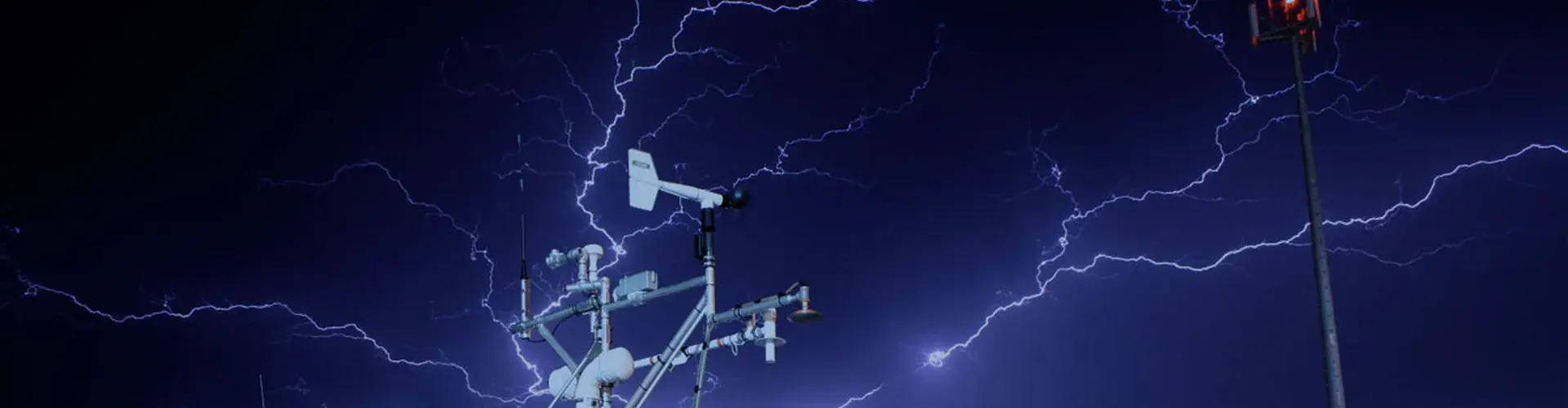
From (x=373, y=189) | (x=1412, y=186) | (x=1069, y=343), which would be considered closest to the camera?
(x=1412, y=186)

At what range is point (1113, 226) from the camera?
25.9 ft

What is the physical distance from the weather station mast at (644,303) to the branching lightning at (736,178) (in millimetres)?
2172

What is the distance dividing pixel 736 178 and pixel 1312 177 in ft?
14.0

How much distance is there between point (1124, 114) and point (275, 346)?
5.86 meters

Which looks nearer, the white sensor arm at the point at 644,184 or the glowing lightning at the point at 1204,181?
the white sensor arm at the point at 644,184

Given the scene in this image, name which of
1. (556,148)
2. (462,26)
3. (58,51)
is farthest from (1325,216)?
(58,51)

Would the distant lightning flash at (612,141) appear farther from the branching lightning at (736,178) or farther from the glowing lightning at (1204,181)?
the glowing lightning at (1204,181)

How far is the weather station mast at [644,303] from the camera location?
532cm

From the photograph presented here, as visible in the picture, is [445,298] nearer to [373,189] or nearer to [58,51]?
[373,189]

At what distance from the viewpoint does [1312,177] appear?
5832 millimetres

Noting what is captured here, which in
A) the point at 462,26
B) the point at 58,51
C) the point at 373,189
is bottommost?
the point at 373,189

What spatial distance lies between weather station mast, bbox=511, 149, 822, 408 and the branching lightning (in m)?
2.17

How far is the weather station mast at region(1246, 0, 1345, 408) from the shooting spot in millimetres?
5723

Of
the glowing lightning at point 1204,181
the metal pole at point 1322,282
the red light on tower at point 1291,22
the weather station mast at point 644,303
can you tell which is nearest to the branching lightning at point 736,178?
the glowing lightning at point 1204,181
